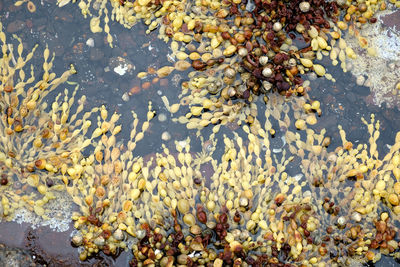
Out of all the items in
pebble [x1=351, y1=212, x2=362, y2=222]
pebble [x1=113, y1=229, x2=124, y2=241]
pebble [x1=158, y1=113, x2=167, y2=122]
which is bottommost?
pebble [x1=113, y1=229, x2=124, y2=241]

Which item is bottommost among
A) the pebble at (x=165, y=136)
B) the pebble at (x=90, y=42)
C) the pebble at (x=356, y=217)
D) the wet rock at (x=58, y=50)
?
the pebble at (x=356, y=217)

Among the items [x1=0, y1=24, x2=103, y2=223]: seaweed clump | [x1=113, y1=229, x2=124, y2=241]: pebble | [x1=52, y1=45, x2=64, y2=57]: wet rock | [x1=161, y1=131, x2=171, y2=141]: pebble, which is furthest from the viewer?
[x1=52, y1=45, x2=64, y2=57]: wet rock

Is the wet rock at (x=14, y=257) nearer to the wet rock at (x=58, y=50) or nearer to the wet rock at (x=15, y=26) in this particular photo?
the wet rock at (x=58, y=50)

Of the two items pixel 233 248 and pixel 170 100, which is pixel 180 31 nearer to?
pixel 170 100

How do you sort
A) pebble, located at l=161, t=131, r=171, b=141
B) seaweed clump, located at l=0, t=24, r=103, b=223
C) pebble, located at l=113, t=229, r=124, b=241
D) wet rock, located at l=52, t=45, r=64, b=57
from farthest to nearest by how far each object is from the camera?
1. wet rock, located at l=52, t=45, r=64, b=57
2. pebble, located at l=161, t=131, r=171, b=141
3. seaweed clump, located at l=0, t=24, r=103, b=223
4. pebble, located at l=113, t=229, r=124, b=241

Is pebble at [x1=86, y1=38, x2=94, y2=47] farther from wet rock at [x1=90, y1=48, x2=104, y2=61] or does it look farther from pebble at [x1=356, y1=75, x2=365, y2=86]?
pebble at [x1=356, y1=75, x2=365, y2=86]

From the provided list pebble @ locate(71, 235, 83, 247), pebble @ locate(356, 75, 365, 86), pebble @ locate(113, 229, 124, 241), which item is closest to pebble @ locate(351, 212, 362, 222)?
pebble @ locate(356, 75, 365, 86)

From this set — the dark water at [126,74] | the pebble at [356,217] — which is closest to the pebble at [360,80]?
the dark water at [126,74]

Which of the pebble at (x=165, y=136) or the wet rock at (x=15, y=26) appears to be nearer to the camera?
the pebble at (x=165, y=136)

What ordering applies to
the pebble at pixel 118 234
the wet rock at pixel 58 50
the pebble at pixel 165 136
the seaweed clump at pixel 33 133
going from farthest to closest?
the wet rock at pixel 58 50 → the pebble at pixel 165 136 → the seaweed clump at pixel 33 133 → the pebble at pixel 118 234

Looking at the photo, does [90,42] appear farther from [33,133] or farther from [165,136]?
[165,136]
